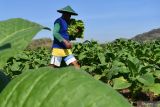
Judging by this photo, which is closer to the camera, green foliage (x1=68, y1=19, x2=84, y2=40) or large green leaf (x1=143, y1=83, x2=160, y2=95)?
large green leaf (x1=143, y1=83, x2=160, y2=95)

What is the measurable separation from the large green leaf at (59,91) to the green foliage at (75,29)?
10132 millimetres

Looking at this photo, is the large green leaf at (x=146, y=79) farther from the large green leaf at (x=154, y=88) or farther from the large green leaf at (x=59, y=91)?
the large green leaf at (x=59, y=91)

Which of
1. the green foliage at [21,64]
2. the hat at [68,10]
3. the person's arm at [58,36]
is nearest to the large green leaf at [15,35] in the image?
the green foliage at [21,64]

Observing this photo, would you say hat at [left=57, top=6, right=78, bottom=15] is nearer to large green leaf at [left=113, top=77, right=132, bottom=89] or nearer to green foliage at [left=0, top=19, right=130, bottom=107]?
large green leaf at [left=113, top=77, right=132, bottom=89]

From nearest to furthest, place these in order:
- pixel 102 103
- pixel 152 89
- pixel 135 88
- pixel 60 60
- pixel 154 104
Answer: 1. pixel 102 103
2. pixel 154 104
3. pixel 152 89
4. pixel 135 88
5. pixel 60 60

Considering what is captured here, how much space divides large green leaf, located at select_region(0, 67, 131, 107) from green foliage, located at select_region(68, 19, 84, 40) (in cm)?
1013

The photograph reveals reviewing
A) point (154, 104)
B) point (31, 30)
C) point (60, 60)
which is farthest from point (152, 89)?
point (31, 30)

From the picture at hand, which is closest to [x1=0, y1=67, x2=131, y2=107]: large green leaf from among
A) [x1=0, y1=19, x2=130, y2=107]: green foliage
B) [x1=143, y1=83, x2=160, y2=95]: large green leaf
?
[x1=0, y1=19, x2=130, y2=107]: green foliage

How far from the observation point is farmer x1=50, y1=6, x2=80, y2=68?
10.0 m

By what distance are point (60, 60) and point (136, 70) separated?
2.15 metres

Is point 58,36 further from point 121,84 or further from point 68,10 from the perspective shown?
point 121,84

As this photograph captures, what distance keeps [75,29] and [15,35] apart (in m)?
10.3

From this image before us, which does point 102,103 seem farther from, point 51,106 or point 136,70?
point 136,70

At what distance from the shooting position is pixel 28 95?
0.62 m
